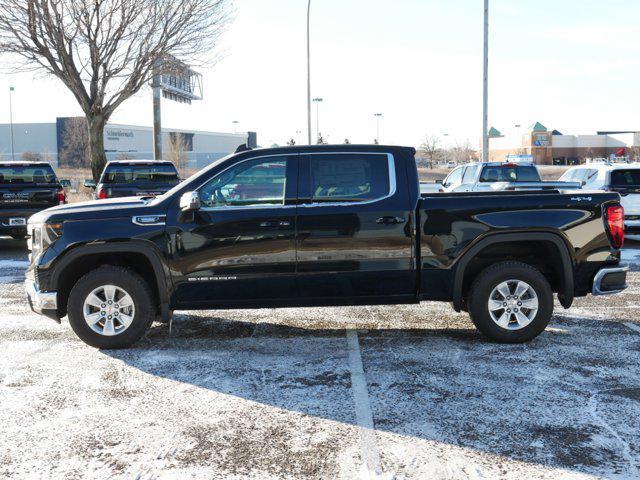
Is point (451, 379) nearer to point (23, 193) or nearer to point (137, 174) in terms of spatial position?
point (23, 193)

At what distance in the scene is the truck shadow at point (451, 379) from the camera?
13.9 feet

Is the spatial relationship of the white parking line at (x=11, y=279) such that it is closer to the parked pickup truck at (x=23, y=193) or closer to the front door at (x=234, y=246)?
the parked pickup truck at (x=23, y=193)

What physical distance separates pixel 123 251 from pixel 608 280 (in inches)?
182

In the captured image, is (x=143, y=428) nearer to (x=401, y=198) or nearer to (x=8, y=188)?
(x=401, y=198)

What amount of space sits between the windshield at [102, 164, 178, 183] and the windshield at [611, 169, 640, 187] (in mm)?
9675

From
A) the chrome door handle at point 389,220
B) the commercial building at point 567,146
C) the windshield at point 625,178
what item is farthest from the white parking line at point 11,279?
the commercial building at point 567,146

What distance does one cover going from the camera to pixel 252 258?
249 inches

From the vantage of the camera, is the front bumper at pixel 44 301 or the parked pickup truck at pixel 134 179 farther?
the parked pickup truck at pixel 134 179

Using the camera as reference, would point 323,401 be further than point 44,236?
No

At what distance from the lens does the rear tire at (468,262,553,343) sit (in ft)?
21.0

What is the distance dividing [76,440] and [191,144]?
382 ft

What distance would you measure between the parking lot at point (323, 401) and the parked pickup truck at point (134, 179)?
7.49 metres

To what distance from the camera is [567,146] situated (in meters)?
109

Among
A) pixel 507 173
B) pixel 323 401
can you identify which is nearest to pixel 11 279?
pixel 323 401
